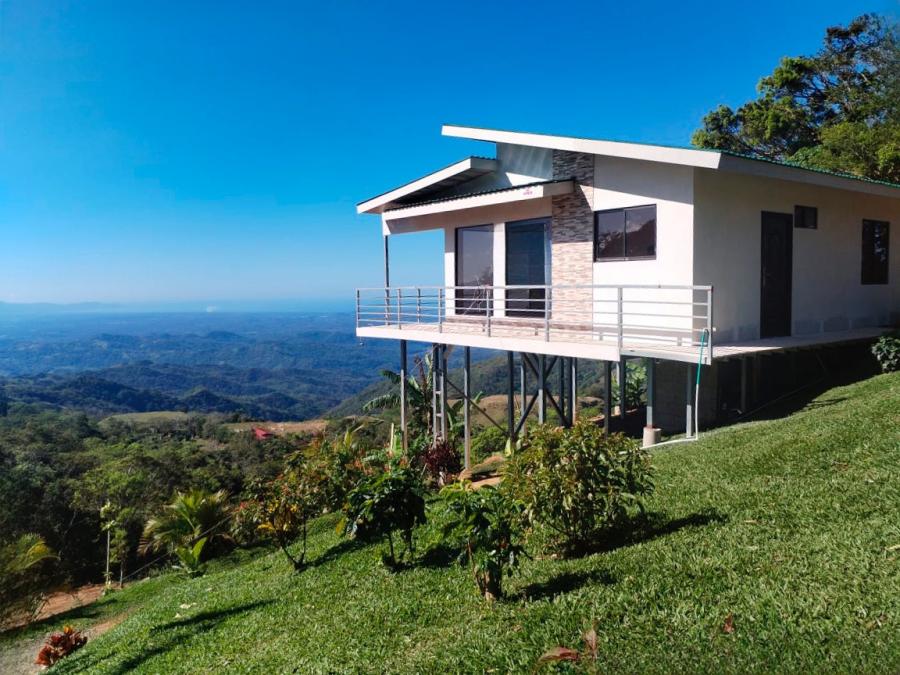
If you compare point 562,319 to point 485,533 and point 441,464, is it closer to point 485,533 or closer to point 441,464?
point 441,464

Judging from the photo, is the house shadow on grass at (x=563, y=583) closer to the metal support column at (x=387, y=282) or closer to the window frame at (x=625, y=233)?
the window frame at (x=625, y=233)

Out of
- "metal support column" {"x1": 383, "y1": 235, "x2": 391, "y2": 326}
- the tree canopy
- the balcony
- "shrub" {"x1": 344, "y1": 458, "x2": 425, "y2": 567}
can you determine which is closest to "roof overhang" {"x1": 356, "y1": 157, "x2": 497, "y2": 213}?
"metal support column" {"x1": 383, "y1": 235, "x2": 391, "y2": 326}

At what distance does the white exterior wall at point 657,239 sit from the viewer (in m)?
11.2

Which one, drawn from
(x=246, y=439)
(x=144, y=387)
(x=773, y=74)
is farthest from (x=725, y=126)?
(x=144, y=387)

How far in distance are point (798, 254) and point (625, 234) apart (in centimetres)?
387

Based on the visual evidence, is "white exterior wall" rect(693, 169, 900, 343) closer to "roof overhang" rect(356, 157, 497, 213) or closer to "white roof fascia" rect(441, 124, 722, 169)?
"white roof fascia" rect(441, 124, 722, 169)

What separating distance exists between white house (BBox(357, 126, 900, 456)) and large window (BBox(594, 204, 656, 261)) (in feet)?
0.10

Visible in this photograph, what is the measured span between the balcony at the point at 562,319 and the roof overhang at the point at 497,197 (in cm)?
193

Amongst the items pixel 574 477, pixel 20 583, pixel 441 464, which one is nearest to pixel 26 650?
pixel 20 583

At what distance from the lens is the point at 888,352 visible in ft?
39.7

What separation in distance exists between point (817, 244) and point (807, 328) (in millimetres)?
1857

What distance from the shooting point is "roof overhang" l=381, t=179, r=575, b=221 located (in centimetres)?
1308

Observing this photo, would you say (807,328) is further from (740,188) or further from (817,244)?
(740,188)

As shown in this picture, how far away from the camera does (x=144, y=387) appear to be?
14575cm
